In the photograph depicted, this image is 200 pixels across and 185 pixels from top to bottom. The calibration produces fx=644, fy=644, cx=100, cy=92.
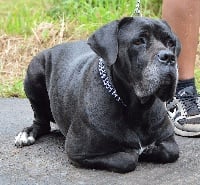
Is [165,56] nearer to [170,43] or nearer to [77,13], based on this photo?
[170,43]

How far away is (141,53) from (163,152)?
29.3 inches


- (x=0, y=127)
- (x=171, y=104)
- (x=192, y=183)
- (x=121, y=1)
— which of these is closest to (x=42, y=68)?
(x=0, y=127)

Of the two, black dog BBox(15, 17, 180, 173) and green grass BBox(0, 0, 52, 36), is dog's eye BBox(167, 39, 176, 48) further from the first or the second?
green grass BBox(0, 0, 52, 36)

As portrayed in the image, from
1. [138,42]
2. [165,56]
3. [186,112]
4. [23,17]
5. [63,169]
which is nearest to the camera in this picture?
[165,56]

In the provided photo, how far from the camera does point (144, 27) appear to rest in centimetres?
387

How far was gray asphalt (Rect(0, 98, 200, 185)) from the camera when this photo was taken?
3.95 metres

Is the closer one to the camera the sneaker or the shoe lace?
the sneaker

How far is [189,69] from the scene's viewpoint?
5105 mm

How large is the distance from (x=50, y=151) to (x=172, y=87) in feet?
3.69

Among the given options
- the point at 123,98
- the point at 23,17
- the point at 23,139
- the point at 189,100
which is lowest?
the point at 23,17

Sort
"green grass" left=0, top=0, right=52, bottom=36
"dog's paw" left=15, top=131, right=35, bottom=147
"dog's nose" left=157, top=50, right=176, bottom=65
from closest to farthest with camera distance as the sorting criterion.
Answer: "dog's nose" left=157, top=50, right=176, bottom=65 < "dog's paw" left=15, top=131, right=35, bottom=147 < "green grass" left=0, top=0, right=52, bottom=36

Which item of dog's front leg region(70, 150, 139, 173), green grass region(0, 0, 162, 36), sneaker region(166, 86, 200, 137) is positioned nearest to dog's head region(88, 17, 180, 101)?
dog's front leg region(70, 150, 139, 173)

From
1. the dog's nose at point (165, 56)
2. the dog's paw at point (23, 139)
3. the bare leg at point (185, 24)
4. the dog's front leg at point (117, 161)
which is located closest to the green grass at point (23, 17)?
the bare leg at point (185, 24)

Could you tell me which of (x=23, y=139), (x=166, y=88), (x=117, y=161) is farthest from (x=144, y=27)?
(x=23, y=139)
